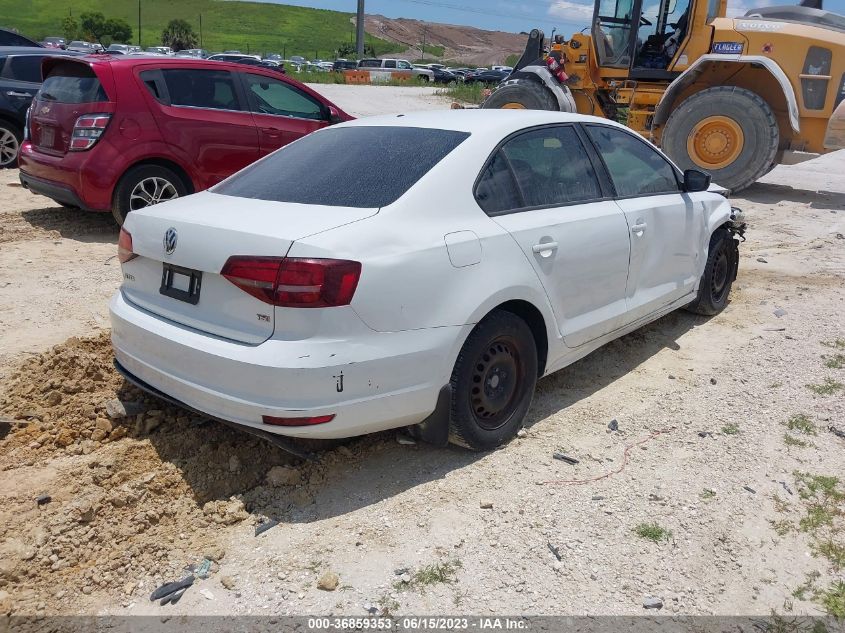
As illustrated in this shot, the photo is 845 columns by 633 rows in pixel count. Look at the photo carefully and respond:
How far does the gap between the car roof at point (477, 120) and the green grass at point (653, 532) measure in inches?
80.4

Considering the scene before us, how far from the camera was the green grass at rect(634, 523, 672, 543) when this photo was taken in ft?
10.2

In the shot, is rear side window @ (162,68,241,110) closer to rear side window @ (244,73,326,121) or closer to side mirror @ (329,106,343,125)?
rear side window @ (244,73,326,121)

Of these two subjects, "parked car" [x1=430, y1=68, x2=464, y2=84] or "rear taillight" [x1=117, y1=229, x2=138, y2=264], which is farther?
"parked car" [x1=430, y1=68, x2=464, y2=84]

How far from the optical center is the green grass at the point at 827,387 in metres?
4.57

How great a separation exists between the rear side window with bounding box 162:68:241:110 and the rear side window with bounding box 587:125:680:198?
4.75m

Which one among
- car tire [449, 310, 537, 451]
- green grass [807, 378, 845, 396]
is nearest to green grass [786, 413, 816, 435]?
green grass [807, 378, 845, 396]

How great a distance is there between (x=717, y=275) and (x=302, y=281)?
164 inches

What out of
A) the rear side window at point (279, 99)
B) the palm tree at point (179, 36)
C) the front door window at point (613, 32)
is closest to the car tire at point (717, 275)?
the rear side window at point (279, 99)

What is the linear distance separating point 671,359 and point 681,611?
104 inches

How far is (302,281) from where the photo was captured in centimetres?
290

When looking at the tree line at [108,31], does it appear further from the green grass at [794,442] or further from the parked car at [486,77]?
the green grass at [794,442]

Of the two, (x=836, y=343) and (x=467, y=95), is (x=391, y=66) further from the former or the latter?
(x=836, y=343)

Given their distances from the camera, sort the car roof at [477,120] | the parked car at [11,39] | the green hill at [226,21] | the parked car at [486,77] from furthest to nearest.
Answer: the green hill at [226,21] → the parked car at [486,77] → the parked car at [11,39] → the car roof at [477,120]

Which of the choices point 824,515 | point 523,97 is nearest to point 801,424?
point 824,515
